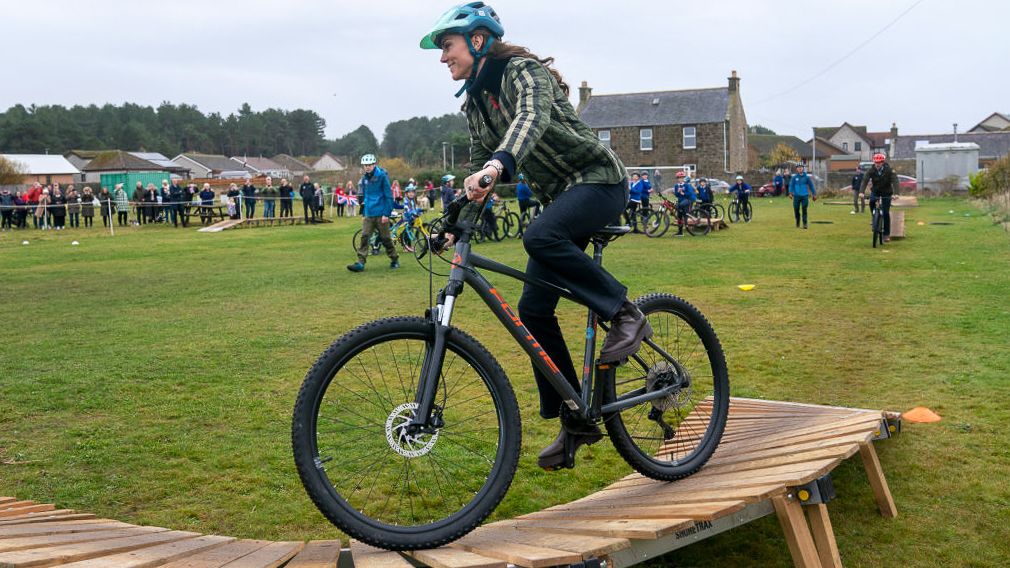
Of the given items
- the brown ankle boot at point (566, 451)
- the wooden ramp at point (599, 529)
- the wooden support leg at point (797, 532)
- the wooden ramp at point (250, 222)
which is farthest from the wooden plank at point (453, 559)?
the wooden ramp at point (250, 222)

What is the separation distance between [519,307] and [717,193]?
2259 inches

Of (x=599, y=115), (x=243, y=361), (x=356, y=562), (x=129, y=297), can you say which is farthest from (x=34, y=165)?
(x=356, y=562)

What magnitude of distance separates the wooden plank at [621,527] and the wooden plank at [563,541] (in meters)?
0.04

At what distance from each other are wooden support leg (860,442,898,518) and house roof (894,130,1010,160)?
268 ft

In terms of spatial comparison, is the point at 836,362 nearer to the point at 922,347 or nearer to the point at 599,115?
the point at 922,347

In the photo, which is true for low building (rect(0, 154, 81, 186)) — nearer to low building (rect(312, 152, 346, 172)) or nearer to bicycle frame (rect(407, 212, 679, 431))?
low building (rect(312, 152, 346, 172))

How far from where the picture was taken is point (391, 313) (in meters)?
11.2

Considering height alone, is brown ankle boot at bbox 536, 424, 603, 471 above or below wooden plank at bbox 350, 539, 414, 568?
above

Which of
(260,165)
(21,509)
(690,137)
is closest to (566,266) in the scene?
(21,509)

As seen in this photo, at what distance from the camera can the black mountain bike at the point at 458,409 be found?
3.09 meters

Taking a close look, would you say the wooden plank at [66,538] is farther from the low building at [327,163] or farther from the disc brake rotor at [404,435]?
the low building at [327,163]

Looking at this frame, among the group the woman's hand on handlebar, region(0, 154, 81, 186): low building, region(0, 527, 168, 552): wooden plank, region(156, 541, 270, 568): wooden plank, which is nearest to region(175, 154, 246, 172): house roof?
region(0, 154, 81, 186): low building

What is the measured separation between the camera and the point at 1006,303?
35.0ft

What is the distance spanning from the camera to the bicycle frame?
3.25 meters
